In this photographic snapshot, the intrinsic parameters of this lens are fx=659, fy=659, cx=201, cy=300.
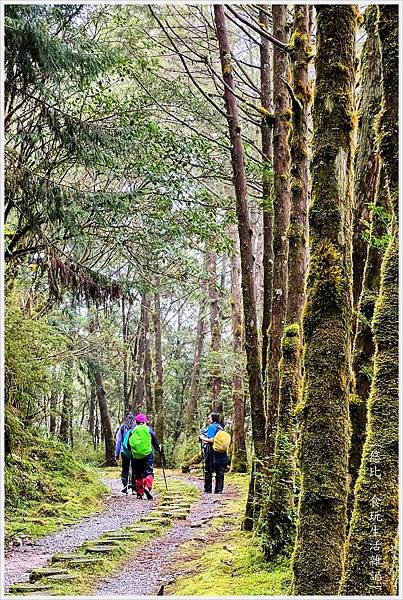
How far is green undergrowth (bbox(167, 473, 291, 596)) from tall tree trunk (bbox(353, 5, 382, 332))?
2663 millimetres

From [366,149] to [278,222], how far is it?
299 centimetres

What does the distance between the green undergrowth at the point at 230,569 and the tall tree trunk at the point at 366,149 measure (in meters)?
2.66

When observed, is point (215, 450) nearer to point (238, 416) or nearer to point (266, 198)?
point (238, 416)

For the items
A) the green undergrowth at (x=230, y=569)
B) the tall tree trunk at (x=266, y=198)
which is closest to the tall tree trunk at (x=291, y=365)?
the green undergrowth at (x=230, y=569)

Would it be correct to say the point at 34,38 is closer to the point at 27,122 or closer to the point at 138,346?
the point at 27,122

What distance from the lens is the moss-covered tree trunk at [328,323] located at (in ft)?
10.7

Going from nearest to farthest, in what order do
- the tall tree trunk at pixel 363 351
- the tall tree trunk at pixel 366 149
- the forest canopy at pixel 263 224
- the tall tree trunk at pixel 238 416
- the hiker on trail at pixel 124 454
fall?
the forest canopy at pixel 263 224 → the tall tree trunk at pixel 363 351 → the tall tree trunk at pixel 366 149 → the hiker on trail at pixel 124 454 → the tall tree trunk at pixel 238 416

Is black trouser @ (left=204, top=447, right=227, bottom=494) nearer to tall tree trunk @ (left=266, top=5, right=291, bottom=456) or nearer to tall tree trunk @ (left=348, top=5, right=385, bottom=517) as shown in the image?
tall tree trunk @ (left=266, top=5, right=291, bottom=456)

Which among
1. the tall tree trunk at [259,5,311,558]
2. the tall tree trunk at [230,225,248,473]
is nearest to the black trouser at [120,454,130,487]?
the tall tree trunk at [230,225,248,473]

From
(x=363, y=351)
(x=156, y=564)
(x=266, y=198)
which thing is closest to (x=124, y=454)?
(x=156, y=564)

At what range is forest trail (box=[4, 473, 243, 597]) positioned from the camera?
693 cm

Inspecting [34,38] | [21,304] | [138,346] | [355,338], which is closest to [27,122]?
[34,38]

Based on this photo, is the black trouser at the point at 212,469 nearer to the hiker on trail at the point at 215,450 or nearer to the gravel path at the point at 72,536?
the hiker on trail at the point at 215,450

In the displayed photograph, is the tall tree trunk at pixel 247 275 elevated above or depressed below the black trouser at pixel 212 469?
above
